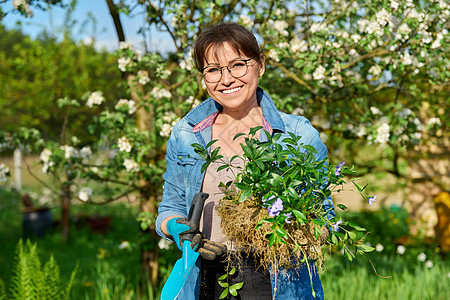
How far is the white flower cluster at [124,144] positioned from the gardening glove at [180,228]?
1.54m

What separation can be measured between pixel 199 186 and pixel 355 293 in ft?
8.77

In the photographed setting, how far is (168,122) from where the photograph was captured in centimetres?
320

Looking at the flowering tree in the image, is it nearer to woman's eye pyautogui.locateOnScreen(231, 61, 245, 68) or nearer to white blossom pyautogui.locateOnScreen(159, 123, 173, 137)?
white blossom pyautogui.locateOnScreen(159, 123, 173, 137)

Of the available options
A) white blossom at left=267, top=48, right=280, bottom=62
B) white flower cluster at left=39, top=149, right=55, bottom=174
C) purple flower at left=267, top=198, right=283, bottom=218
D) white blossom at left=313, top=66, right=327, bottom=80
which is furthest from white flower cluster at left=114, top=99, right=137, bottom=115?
purple flower at left=267, top=198, right=283, bottom=218

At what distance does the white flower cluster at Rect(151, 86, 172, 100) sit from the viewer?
10.5 ft

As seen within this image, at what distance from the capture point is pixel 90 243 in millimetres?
7273

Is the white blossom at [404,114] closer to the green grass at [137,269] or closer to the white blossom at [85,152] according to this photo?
the green grass at [137,269]

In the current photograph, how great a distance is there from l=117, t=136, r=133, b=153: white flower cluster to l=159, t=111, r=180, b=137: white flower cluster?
265mm

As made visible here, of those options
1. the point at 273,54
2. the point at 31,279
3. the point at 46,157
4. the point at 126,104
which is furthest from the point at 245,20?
the point at 31,279

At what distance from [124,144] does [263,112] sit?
1.53 m

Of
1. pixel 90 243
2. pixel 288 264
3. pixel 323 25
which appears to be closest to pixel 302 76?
pixel 323 25

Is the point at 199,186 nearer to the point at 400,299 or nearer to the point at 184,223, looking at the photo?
the point at 184,223

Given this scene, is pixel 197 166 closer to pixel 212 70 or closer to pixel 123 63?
pixel 212 70

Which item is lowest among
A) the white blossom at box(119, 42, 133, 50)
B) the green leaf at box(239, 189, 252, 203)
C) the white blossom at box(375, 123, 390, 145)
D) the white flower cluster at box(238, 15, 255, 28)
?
the green leaf at box(239, 189, 252, 203)
